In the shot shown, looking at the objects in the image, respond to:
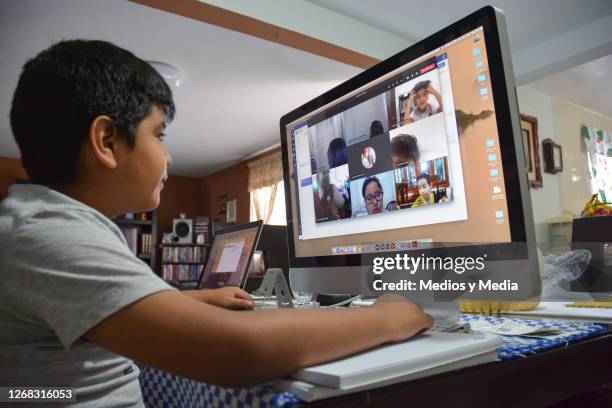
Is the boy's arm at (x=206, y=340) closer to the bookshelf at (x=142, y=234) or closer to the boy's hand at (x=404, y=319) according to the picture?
the boy's hand at (x=404, y=319)

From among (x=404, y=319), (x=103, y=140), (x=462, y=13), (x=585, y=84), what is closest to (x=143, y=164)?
(x=103, y=140)

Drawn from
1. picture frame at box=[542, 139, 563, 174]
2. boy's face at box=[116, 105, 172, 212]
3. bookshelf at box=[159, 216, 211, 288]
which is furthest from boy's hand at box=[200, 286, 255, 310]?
bookshelf at box=[159, 216, 211, 288]

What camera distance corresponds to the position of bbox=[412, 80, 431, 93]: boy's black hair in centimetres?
74

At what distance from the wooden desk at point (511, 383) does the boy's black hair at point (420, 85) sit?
1.49ft

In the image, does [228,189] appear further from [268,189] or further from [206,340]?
[206,340]

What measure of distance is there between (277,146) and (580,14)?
385 centimetres

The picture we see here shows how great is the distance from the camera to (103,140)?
571mm

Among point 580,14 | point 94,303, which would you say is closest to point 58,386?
point 94,303

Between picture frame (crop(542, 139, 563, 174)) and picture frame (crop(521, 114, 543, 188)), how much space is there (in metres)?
0.17

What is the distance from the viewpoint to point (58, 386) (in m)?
0.48

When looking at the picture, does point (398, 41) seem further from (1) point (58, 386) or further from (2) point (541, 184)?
(1) point (58, 386)

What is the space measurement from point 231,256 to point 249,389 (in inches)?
36.7

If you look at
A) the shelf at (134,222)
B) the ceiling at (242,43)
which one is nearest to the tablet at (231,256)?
the ceiling at (242,43)

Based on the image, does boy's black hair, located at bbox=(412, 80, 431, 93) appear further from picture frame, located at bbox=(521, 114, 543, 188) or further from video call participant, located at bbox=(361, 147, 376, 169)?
picture frame, located at bbox=(521, 114, 543, 188)
